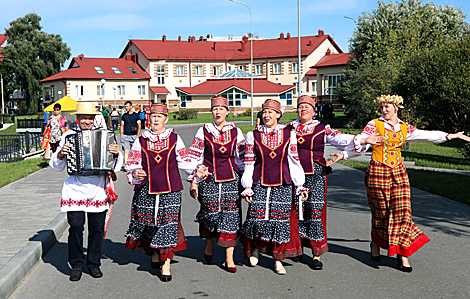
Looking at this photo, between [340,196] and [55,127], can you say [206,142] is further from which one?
[55,127]

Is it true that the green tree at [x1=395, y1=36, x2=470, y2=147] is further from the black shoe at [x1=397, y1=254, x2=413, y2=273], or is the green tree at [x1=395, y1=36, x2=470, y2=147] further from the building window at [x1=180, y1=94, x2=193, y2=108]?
the building window at [x1=180, y1=94, x2=193, y2=108]

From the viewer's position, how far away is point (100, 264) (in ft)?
19.2

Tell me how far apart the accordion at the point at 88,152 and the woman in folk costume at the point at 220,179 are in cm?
102

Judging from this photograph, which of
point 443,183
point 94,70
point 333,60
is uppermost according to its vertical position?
point 333,60

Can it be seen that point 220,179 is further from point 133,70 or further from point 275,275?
point 133,70

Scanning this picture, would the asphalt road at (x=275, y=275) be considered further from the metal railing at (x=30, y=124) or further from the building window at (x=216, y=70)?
the building window at (x=216, y=70)

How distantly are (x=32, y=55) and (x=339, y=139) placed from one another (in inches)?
2953

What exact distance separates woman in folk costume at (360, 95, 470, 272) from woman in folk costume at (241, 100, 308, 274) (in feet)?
2.89

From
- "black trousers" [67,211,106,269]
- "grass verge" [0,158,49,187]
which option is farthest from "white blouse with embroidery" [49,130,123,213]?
"grass verge" [0,158,49,187]

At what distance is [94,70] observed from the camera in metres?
70.5

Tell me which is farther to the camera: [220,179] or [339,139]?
[339,139]

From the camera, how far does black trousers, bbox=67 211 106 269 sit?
5.63m

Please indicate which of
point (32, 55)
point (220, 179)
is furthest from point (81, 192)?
point (32, 55)

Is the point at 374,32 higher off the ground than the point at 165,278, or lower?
higher
